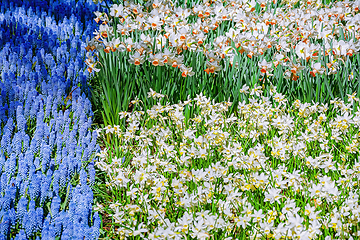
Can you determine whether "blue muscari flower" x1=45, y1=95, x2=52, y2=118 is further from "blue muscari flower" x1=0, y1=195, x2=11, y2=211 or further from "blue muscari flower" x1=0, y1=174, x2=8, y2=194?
"blue muscari flower" x1=0, y1=195, x2=11, y2=211

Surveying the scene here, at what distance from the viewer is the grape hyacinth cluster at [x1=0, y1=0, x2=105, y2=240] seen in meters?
1.82

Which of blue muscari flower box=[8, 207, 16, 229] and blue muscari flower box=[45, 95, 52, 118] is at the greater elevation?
blue muscari flower box=[45, 95, 52, 118]

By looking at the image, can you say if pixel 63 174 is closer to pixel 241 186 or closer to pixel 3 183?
pixel 3 183

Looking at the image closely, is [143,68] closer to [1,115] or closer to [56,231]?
[1,115]

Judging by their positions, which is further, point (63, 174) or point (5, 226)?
point (63, 174)

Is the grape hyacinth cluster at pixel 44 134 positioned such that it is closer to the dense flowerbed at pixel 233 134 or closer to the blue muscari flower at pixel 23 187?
the blue muscari flower at pixel 23 187

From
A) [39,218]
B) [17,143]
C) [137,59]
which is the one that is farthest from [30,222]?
[137,59]

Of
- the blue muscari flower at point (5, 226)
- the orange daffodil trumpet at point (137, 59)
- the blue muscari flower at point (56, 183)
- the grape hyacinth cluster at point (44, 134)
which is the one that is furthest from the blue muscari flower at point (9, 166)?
the orange daffodil trumpet at point (137, 59)

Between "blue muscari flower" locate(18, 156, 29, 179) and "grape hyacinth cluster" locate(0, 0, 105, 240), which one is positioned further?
"blue muscari flower" locate(18, 156, 29, 179)

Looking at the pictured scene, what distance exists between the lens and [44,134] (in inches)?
98.8

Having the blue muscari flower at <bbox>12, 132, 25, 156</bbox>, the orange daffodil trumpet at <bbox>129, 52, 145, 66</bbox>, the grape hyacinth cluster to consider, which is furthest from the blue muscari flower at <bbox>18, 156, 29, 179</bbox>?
the orange daffodil trumpet at <bbox>129, 52, 145, 66</bbox>

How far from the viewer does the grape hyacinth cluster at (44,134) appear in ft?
5.98

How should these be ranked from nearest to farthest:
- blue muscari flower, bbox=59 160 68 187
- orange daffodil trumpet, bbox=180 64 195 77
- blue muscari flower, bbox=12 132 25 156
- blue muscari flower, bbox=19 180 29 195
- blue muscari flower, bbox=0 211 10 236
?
blue muscari flower, bbox=0 211 10 236, blue muscari flower, bbox=19 180 29 195, blue muscari flower, bbox=59 160 68 187, blue muscari flower, bbox=12 132 25 156, orange daffodil trumpet, bbox=180 64 195 77

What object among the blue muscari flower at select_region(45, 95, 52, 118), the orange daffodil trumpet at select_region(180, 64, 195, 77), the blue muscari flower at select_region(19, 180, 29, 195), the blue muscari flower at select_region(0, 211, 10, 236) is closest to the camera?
the blue muscari flower at select_region(0, 211, 10, 236)
